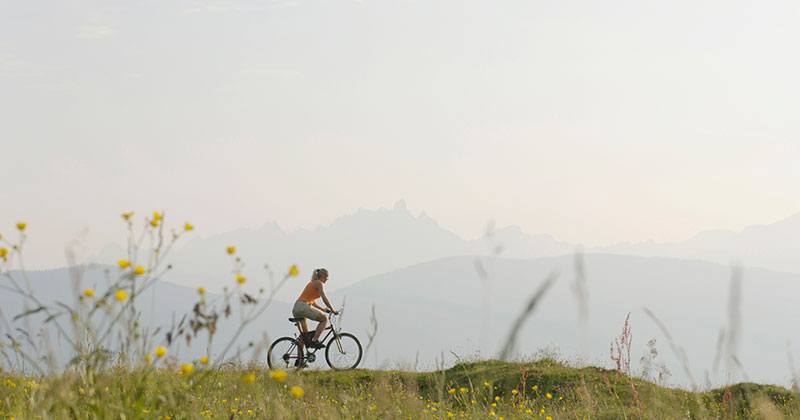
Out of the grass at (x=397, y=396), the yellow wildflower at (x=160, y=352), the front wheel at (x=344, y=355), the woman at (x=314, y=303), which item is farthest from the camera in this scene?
the front wheel at (x=344, y=355)

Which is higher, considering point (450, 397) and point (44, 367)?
point (44, 367)

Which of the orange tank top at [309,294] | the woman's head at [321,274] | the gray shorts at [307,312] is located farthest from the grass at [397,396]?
the woman's head at [321,274]

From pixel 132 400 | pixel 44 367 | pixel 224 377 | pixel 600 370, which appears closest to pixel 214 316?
pixel 132 400

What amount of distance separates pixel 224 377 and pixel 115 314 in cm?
879

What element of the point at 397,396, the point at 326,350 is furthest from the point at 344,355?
the point at 397,396

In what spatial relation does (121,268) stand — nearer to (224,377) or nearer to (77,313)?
(77,313)

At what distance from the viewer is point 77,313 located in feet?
11.9

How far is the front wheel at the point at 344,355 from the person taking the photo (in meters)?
16.6

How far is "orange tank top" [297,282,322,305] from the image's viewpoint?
1586cm

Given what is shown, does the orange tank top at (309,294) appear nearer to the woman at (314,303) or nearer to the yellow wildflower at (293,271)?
the woman at (314,303)

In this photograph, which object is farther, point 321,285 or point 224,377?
point 321,285

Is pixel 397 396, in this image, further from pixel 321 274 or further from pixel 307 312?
pixel 307 312

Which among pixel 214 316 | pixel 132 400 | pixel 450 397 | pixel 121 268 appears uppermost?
pixel 121 268

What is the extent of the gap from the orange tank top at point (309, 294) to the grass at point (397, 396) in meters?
1.46
